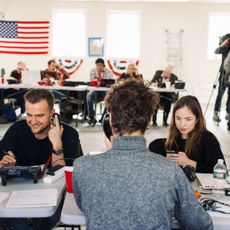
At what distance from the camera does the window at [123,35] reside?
384 inches

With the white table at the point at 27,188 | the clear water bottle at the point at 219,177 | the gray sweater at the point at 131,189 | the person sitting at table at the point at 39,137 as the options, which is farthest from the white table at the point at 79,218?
the person sitting at table at the point at 39,137

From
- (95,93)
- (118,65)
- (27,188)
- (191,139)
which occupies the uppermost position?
(118,65)

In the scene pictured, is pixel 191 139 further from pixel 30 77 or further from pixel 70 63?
pixel 70 63

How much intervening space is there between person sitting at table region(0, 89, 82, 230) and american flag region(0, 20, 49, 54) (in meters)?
7.73

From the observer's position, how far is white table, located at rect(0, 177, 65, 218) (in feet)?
4.89

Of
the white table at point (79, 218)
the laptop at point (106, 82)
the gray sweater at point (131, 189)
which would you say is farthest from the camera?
the laptop at point (106, 82)

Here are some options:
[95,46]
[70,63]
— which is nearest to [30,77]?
[70,63]

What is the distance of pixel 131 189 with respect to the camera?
115cm

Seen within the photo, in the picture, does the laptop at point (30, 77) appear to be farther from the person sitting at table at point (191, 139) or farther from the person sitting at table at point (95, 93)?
the person sitting at table at point (191, 139)

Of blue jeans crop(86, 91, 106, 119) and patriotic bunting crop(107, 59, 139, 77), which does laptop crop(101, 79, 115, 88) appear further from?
patriotic bunting crop(107, 59, 139, 77)

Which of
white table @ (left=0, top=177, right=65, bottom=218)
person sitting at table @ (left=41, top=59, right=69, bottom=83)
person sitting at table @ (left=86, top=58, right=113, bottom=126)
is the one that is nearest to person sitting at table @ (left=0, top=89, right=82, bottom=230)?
white table @ (left=0, top=177, right=65, bottom=218)

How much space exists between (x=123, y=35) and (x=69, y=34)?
139 cm

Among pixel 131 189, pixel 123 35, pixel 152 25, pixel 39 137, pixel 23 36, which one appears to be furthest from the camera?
pixel 123 35

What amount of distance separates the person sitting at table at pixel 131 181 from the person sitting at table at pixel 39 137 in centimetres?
97
